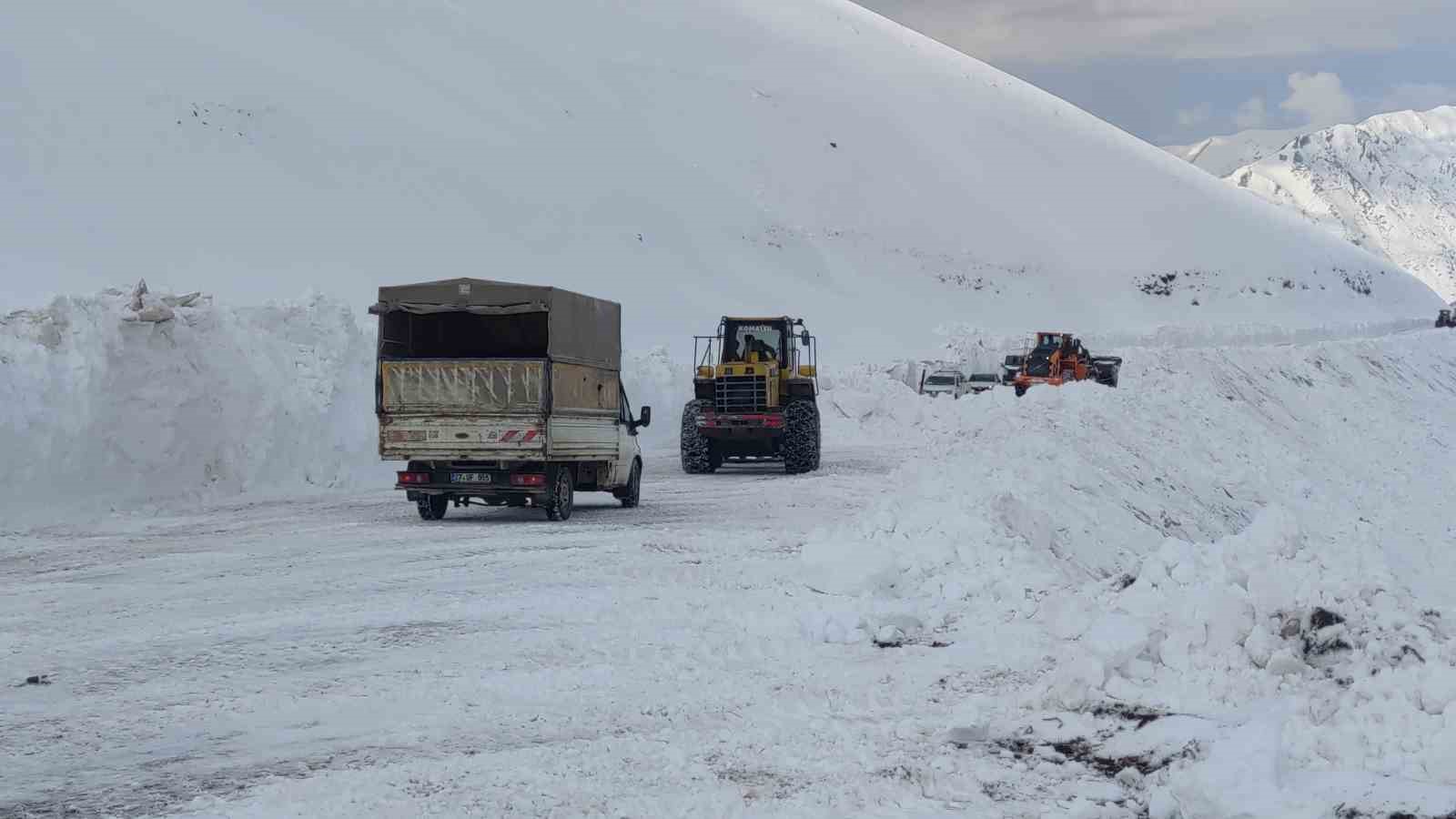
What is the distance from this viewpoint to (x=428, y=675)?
9.23 meters

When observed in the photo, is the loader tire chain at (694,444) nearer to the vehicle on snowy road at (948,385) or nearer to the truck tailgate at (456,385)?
the truck tailgate at (456,385)

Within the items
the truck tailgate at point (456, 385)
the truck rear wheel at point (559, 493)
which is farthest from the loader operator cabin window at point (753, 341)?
the truck tailgate at point (456, 385)

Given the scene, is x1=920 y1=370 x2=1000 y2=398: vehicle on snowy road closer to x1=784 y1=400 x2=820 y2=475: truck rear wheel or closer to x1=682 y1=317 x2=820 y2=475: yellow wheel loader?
x1=682 y1=317 x2=820 y2=475: yellow wheel loader

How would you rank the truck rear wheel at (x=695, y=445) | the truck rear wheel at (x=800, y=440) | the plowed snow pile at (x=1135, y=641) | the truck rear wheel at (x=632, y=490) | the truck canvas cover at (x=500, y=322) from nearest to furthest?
the plowed snow pile at (x=1135, y=641) < the truck canvas cover at (x=500, y=322) < the truck rear wheel at (x=632, y=490) < the truck rear wheel at (x=800, y=440) < the truck rear wheel at (x=695, y=445)

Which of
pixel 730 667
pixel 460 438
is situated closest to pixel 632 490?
pixel 460 438

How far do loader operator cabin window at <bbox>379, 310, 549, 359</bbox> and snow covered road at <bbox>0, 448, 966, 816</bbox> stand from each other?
3.78 m

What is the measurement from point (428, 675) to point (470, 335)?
10.8 meters

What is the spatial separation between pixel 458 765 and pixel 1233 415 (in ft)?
91.8

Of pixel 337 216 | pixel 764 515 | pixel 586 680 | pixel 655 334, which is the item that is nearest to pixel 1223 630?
pixel 586 680

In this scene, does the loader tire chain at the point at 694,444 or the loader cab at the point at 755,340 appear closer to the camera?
the loader tire chain at the point at 694,444

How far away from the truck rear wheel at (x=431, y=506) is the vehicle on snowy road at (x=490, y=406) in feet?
0.04

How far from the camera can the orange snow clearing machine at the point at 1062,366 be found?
1689 inches

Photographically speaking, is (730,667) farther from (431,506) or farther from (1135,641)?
Result: (431,506)

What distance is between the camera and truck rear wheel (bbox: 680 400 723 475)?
25844 millimetres
